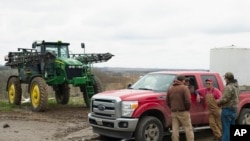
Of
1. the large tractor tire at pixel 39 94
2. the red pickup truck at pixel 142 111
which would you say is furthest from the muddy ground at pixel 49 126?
the red pickup truck at pixel 142 111

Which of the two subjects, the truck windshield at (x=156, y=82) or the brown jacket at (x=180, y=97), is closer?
the brown jacket at (x=180, y=97)

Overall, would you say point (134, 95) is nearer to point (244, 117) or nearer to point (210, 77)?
point (210, 77)

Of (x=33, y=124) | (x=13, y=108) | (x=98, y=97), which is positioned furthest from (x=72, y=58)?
(x=98, y=97)

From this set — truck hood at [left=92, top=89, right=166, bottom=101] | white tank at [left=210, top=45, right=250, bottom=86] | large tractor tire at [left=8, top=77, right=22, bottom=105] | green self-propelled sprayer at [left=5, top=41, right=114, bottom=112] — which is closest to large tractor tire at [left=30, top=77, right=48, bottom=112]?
green self-propelled sprayer at [left=5, top=41, right=114, bottom=112]

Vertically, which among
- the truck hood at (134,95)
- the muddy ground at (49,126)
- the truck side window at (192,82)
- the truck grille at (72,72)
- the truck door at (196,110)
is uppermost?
the truck grille at (72,72)

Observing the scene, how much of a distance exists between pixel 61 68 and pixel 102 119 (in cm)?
780

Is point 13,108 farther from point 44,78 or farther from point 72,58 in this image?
point 72,58

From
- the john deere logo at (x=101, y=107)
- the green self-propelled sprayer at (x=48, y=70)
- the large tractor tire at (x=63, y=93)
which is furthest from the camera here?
the large tractor tire at (x=63, y=93)

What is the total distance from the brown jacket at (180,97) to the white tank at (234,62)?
18.0 metres

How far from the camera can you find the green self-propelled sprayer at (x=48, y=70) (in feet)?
56.7

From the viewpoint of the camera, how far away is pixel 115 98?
10047mm

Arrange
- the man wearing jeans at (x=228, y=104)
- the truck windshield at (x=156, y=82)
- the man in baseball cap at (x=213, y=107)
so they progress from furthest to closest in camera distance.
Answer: the truck windshield at (x=156, y=82) → the man in baseball cap at (x=213, y=107) → the man wearing jeans at (x=228, y=104)

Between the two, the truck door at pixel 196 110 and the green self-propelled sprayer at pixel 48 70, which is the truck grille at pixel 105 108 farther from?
the green self-propelled sprayer at pixel 48 70

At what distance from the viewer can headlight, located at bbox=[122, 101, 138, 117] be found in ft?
32.2
